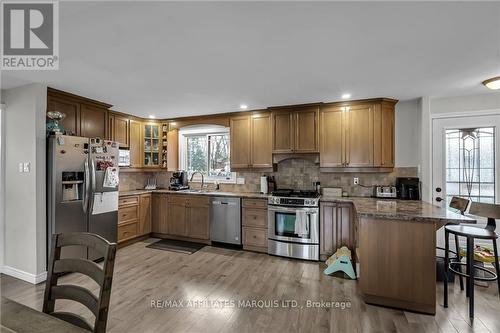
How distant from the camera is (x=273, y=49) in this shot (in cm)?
210

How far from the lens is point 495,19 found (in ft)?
5.54

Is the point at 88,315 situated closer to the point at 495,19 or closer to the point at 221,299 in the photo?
the point at 221,299

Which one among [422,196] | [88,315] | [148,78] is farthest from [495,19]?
[88,315]

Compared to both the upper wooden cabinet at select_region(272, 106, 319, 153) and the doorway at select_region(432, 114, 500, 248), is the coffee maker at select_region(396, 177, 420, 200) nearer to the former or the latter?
the doorway at select_region(432, 114, 500, 248)

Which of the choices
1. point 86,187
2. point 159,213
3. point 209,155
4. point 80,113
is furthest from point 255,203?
point 80,113

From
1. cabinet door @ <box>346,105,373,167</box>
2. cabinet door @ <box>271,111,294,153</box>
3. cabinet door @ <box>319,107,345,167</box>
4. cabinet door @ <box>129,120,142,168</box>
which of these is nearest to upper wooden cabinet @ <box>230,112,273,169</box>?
cabinet door @ <box>271,111,294,153</box>

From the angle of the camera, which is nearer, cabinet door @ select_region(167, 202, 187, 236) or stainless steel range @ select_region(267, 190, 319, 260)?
stainless steel range @ select_region(267, 190, 319, 260)

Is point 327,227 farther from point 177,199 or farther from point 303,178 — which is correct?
point 177,199

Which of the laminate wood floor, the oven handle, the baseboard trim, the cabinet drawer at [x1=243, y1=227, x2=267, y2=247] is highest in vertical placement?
the oven handle

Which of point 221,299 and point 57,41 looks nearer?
point 57,41

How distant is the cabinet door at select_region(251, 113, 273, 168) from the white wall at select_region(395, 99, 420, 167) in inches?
79.0

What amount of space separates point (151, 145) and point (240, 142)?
76.6 inches

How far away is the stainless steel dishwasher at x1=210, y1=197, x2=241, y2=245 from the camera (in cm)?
407

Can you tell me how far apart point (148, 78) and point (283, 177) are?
Answer: 269cm
